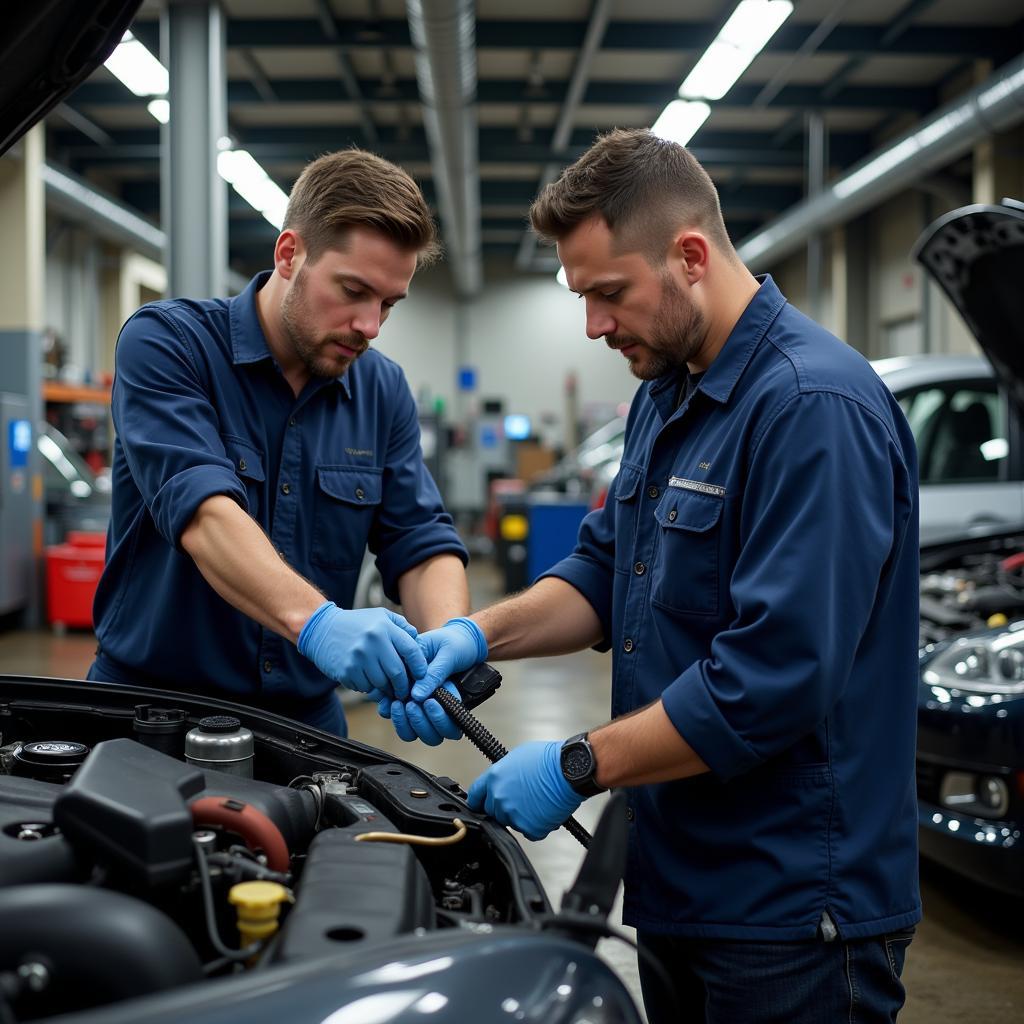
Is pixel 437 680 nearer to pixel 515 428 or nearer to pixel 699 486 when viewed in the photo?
pixel 699 486

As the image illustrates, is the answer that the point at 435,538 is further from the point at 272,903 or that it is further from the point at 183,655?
the point at 272,903

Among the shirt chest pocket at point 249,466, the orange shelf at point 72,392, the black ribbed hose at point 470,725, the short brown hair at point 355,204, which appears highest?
the orange shelf at point 72,392

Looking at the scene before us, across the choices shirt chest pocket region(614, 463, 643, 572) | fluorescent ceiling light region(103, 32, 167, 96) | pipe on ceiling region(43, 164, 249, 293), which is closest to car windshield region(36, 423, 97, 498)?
pipe on ceiling region(43, 164, 249, 293)

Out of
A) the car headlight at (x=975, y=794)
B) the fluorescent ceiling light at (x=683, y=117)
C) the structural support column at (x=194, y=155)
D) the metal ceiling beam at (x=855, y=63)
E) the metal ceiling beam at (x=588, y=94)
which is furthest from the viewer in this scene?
the metal ceiling beam at (x=588, y=94)

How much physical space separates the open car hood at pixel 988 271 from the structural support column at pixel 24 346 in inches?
229

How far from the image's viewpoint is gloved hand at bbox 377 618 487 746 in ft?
4.99

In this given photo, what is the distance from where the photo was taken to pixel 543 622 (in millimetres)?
1655

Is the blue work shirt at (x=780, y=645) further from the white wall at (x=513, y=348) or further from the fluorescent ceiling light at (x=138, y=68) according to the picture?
the white wall at (x=513, y=348)

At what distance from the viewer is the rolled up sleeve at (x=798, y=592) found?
1114 mm

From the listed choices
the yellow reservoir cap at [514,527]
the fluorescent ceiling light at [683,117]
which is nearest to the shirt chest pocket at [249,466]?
the yellow reservoir cap at [514,527]

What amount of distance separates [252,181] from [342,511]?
9.35 meters

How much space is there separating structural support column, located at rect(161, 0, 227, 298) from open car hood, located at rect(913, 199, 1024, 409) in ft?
11.7

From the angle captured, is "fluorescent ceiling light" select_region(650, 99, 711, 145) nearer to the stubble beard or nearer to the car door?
the car door

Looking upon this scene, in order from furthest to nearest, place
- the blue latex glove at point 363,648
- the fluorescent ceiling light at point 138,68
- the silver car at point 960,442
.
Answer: the fluorescent ceiling light at point 138,68 → the silver car at point 960,442 → the blue latex glove at point 363,648
